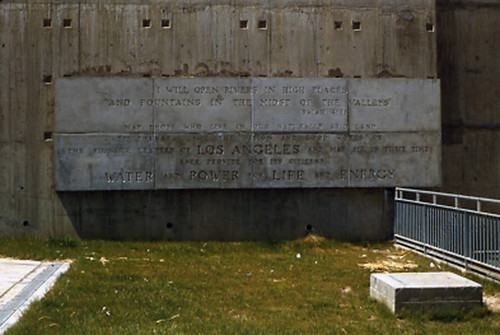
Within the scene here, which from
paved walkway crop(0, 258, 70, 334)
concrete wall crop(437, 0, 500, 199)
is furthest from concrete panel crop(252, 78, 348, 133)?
paved walkway crop(0, 258, 70, 334)

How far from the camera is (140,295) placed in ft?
26.9

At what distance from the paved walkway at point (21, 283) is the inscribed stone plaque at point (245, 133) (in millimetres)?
3314

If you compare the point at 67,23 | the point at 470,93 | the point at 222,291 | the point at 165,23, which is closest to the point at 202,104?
the point at 165,23

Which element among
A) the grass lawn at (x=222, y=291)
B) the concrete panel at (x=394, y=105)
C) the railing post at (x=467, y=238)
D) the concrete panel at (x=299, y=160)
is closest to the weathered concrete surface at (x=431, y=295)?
the grass lawn at (x=222, y=291)

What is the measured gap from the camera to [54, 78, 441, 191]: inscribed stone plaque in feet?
44.7

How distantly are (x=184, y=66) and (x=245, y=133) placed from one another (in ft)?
8.43

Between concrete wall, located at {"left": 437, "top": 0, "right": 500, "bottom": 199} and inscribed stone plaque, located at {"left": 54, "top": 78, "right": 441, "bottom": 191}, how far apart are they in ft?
5.04

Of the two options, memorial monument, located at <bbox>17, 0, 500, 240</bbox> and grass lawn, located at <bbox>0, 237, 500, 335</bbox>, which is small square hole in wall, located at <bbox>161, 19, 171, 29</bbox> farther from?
grass lawn, located at <bbox>0, 237, 500, 335</bbox>

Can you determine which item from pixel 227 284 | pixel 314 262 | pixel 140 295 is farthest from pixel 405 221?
pixel 140 295

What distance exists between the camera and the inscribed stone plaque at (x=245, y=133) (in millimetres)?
13633

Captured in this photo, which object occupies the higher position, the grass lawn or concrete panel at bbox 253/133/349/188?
concrete panel at bbox 253/133/349/188

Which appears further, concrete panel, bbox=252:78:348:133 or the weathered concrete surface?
concrete panel, bbox=252:78:348:133

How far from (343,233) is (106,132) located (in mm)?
7240

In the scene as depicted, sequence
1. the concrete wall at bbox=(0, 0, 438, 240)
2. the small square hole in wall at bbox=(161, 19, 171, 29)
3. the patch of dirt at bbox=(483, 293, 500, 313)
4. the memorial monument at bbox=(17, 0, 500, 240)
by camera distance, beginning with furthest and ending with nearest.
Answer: the small square hole in wall at bbox=(161, 19, 171, 29), the concrete wall at bbox=(0, 0, 438, 240), the memorial monument at bbox=(17, 0, 500, 240), the patch of dirt at bbox=(483, 293, 500, 313)
